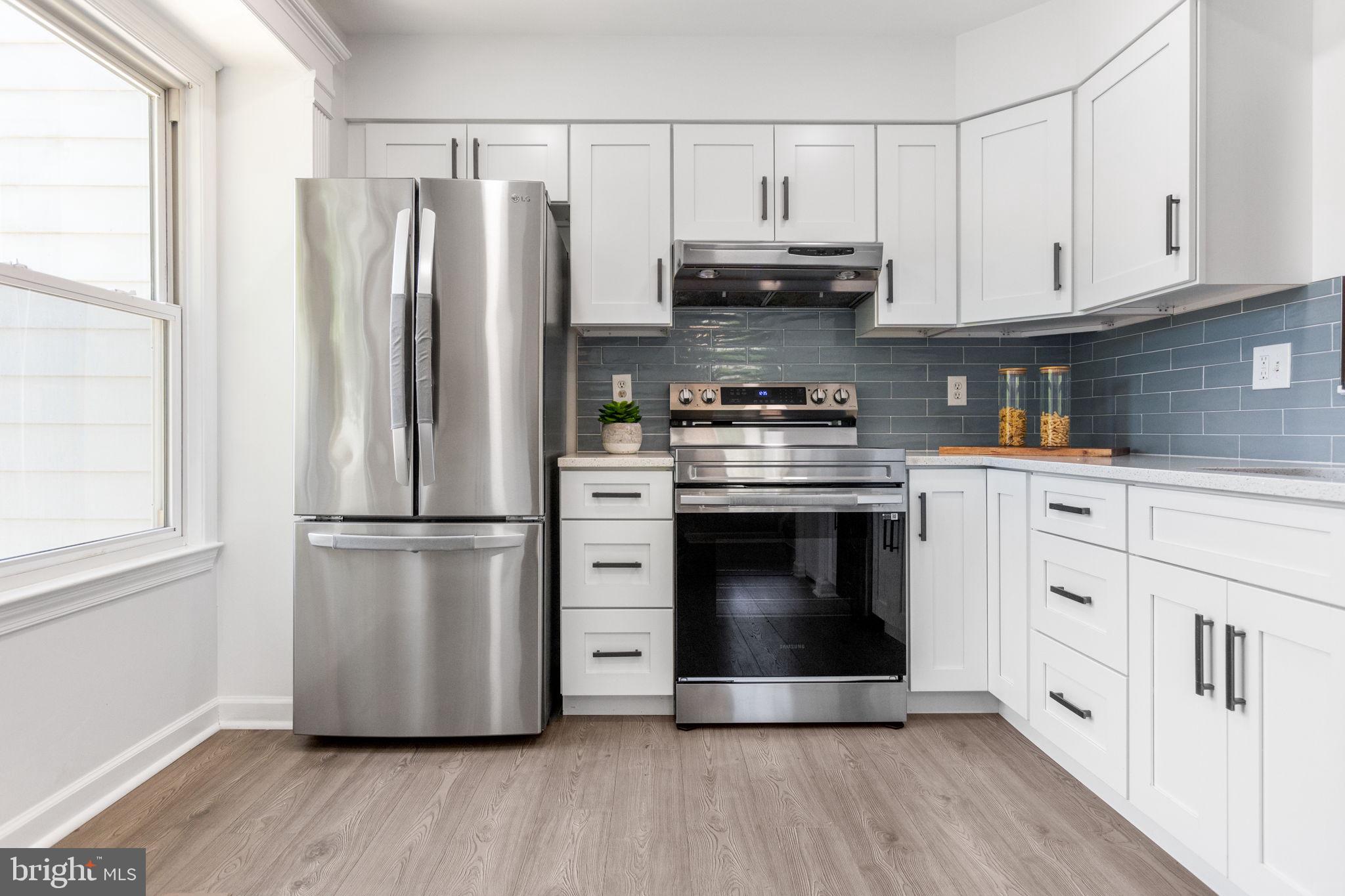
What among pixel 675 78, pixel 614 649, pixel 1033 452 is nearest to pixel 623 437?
pixel 614 649

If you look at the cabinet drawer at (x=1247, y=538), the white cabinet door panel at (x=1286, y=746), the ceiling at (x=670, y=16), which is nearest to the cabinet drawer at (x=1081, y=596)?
the cabinet drawer at (x=1247, y=538)

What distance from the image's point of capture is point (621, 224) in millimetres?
2709

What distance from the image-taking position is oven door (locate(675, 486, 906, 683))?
237cm

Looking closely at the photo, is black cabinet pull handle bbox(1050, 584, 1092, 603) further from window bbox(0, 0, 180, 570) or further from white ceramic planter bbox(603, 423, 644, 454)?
window bbox(0, 0, 180, 570)

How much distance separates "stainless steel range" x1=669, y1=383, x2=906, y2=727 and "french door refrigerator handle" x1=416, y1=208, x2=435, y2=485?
81 centimetres

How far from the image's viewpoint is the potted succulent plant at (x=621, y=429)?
106 inches

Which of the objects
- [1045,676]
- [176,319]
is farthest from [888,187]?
[176,319]

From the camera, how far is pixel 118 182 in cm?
207

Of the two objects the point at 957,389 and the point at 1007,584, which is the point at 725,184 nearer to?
the point at 957,389

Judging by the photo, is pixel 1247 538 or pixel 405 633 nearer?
pixel 1247 538

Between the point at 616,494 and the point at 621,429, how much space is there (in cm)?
35

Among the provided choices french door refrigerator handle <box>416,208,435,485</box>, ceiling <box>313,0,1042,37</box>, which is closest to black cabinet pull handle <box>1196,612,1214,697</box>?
french door refrigerator handle <box>416,208,435,485</box>

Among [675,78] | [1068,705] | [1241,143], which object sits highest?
[675,78]

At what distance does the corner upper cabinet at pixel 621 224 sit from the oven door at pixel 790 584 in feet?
2.72
